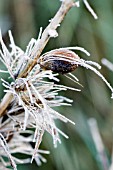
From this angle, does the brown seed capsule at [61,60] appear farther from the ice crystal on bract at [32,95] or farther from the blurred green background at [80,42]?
the blurred green background at [80,42]

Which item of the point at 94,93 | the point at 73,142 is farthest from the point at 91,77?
the point at 73,142

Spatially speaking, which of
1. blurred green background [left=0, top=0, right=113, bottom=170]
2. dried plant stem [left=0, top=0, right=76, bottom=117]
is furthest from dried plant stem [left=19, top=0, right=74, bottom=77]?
blurred green background [left=0, top=0, right=113, bottom=170]

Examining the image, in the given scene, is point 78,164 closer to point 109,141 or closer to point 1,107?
point 109,141

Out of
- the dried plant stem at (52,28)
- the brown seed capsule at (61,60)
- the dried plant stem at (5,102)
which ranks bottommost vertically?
the dried plant stem at (5,102)

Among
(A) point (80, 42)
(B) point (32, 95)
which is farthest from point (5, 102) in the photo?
(A) point (80, 42)

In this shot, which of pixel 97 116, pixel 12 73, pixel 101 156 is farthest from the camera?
pixel 97 116

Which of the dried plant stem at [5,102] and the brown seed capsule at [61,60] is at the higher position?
the brown seed capsule at [61,60]

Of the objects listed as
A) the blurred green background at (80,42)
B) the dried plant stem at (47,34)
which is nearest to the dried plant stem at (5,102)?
the dried plant stem at (47,34)
